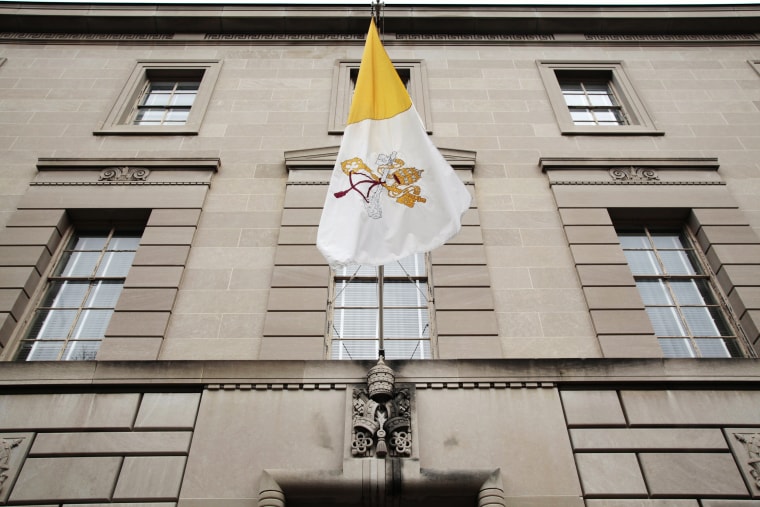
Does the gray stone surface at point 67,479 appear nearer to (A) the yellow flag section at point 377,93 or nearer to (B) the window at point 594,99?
(A) the yellow flag section at point 377,93

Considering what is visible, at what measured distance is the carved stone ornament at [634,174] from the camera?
38.0 feet

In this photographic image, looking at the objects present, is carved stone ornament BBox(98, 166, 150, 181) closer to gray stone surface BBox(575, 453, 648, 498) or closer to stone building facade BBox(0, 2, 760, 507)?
stone building facade BBox(0, 2, 760, 507)

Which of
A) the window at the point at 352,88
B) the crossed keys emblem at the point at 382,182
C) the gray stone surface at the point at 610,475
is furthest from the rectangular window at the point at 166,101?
the gray stone surface at the point at 610,475

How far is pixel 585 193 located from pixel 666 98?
14.5 feet

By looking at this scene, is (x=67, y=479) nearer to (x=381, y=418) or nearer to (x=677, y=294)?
(x=381, y=418)

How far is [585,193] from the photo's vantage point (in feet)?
37.2

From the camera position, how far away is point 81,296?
1008cm

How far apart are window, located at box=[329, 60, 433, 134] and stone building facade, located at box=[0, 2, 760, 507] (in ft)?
0.26

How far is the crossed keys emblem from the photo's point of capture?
8094 millimetres

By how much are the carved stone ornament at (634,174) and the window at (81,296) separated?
30.0ft

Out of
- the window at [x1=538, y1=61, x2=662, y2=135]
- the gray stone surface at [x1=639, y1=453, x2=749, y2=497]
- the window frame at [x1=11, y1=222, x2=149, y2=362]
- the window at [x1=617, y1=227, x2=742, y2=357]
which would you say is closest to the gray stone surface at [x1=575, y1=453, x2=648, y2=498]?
the gray stone surface at [x1=639, y1=453, x2=749, y2=497]

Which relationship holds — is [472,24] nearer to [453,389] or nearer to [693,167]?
[693,167]

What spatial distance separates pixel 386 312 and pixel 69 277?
17.9ft

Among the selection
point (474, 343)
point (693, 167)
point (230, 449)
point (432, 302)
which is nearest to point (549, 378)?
point (474, 343)
